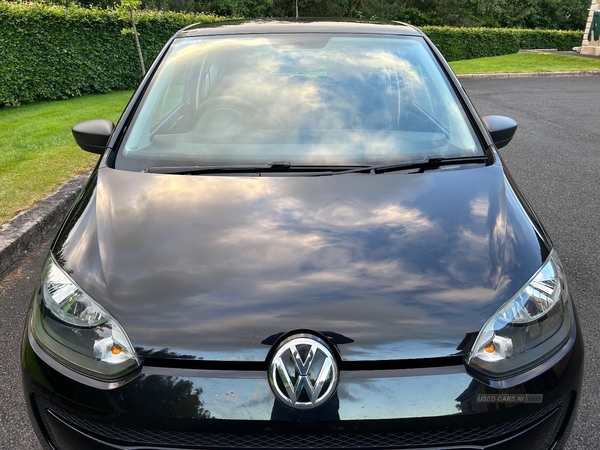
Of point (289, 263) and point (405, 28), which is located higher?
point (405, 28)

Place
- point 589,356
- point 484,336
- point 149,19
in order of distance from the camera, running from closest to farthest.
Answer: point 484,336
point 589,356
point 149,19

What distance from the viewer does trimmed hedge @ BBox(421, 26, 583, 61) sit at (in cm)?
2964

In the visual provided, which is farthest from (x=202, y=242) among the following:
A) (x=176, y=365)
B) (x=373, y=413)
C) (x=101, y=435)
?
(x=373, y=413)

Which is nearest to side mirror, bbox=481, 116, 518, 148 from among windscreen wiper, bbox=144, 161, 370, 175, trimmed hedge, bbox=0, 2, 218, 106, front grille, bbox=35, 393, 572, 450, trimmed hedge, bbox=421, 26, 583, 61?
windscreen wiper, bbox=144, 161, 370, 175

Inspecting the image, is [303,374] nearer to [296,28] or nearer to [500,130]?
[500,130]

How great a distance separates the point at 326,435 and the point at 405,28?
92.3 inches

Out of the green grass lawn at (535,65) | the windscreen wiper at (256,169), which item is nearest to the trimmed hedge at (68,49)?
the green grass lawn at (535,65)

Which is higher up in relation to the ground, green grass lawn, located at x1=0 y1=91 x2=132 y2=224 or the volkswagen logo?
the volkswagen logo

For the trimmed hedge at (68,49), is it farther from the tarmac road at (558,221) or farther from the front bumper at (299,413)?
the front bumper at (299,413)

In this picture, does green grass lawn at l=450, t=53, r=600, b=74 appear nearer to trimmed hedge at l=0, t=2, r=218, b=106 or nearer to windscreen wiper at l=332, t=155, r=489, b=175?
trimmed hedge at l=0, t=2, r=218, b=106

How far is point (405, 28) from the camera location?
3055mm

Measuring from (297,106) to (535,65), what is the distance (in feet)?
66.1

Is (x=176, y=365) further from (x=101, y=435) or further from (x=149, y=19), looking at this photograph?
(x=149, y=19)

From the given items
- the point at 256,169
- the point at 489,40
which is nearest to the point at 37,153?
the point at 256,169
